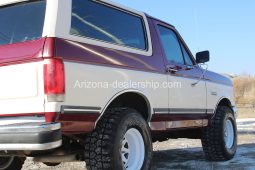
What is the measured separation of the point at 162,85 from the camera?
535 cm

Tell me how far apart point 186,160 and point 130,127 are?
2724mm

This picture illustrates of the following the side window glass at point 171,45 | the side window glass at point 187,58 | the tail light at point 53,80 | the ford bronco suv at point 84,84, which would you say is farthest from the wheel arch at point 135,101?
the side window glass at point 187,58

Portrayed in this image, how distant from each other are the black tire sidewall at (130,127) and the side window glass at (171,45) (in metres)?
1.32

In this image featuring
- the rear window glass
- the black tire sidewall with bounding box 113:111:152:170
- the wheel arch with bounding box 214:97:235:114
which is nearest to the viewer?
the black tire sidewall with bounding box 113:111:152:170

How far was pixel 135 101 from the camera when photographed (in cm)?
502

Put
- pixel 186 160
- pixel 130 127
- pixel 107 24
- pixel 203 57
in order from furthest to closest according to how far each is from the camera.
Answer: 1. pixel 186 160
2. pixel 203 57
3. pixel 107 24
4. pixel 130 127

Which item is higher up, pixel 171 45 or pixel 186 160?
pixel 171 45

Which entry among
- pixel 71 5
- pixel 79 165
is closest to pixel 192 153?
pixel 79 165

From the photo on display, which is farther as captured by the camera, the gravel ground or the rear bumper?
the gravel ground

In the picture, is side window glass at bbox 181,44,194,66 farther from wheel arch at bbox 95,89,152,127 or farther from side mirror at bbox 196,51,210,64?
wheel arch at bbox 95,89,152,127

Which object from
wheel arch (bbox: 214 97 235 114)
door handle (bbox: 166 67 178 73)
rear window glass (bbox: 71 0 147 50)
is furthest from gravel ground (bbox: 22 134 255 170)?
rear window glass (bbox: 71 0 147 50)

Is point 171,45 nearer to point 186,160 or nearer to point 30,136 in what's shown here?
point 186,160

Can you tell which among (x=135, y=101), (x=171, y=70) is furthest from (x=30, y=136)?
(x=171, y=70)

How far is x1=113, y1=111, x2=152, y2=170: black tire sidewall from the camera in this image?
13.9 feet
